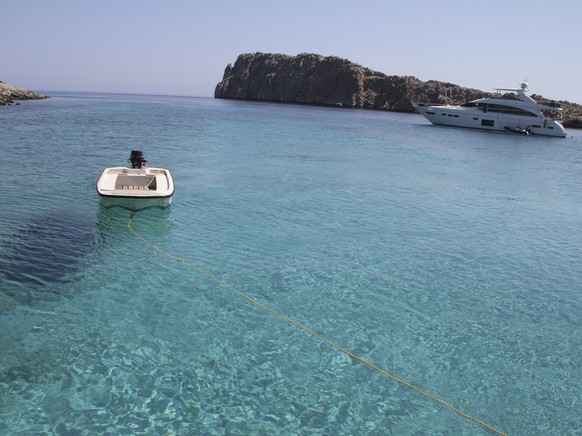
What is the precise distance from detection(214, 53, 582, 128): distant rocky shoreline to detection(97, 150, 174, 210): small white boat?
14206 centimetres

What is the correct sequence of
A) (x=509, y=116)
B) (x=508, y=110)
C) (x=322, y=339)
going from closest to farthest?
1. (x=322, y=339)
2. (x=509, y=116)
3. (x=508, y=110)

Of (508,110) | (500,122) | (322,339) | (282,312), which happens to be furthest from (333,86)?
(322,339)

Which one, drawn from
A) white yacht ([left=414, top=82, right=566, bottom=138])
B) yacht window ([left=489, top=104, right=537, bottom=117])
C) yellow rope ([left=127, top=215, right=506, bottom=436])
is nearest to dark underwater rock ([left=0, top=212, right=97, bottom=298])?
yellow rope ([left=127, top=215, right=506, bottom=436])

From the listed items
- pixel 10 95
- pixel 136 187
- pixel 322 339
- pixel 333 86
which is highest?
pixel 333 86

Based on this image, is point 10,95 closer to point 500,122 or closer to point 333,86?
point 500,122

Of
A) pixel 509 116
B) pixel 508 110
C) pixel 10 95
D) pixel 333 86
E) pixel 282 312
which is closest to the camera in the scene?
pixel 282 312

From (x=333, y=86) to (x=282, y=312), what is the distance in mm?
171001

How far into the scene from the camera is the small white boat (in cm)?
1616

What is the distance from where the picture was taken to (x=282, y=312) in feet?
35.1

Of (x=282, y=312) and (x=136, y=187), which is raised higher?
(x=136, y=187)

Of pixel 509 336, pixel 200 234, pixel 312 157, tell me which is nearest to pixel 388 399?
pixel 509 336

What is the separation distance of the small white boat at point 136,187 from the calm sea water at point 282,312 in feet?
2.14

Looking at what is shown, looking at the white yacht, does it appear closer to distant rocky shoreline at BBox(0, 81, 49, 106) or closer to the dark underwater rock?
the dark underwater rock

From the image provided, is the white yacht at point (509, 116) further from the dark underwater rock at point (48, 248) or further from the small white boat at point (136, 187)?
the dark underwater rock at point (48, 248)
